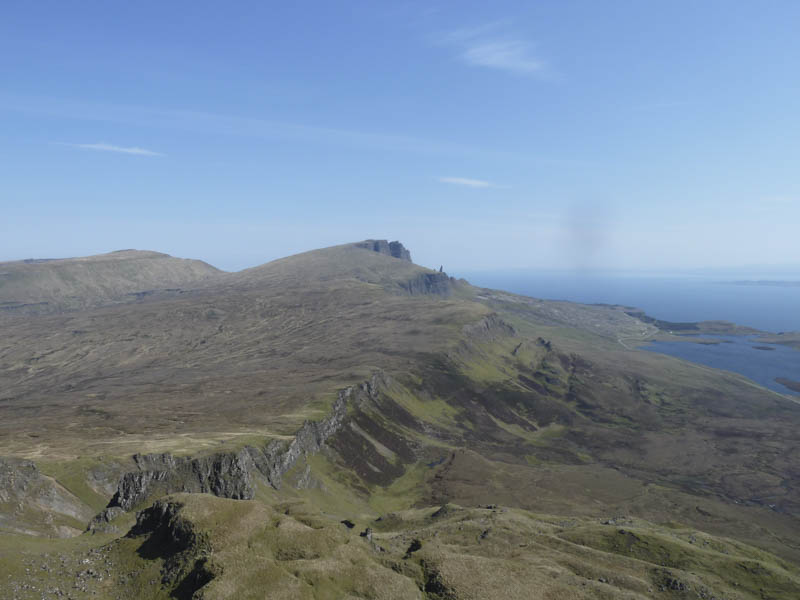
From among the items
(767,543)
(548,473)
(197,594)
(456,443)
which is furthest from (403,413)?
(197,594)

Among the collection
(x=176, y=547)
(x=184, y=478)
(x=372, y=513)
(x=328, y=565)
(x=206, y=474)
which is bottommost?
(x=372, y=513)

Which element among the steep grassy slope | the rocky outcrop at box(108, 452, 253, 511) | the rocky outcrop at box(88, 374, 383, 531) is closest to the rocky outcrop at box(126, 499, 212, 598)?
the steep grassy slope

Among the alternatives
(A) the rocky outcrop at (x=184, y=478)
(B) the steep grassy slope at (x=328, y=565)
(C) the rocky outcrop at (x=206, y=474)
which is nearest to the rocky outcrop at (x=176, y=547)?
(B) the steep grassy slope at (x=328, y=565)

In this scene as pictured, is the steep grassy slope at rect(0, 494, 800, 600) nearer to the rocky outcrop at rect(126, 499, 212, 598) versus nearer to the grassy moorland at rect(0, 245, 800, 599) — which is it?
the rocky outcrop at rect(126, 499, 212, 598)

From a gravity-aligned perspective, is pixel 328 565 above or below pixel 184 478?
above

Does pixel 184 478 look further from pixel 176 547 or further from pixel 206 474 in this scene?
pixel 176 547

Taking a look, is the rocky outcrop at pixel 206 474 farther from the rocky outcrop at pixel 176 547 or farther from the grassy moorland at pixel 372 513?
the rocky outcrop at pixel 176 547

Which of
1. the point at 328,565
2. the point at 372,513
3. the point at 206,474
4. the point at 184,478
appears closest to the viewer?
the point at 328,565

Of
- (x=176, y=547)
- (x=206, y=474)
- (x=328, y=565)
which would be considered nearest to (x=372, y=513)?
(x=206, y=474)
